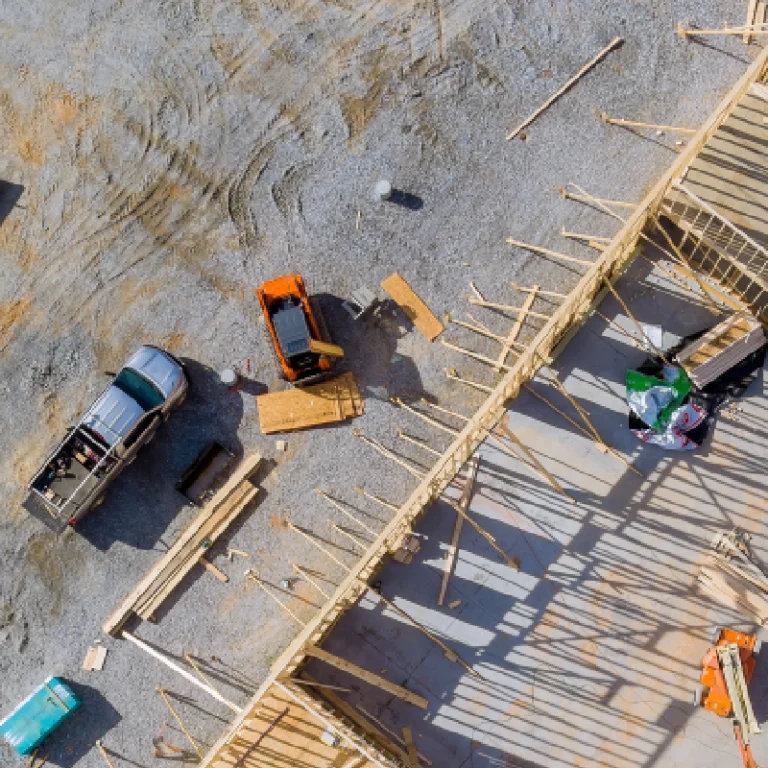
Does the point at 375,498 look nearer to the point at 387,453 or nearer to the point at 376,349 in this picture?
the point at 387,453

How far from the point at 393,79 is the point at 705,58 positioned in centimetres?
703

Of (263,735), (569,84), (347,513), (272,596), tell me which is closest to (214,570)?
(272,596)

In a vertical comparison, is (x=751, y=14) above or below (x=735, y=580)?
above

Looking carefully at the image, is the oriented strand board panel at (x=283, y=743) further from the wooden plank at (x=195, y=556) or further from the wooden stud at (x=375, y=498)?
the wooden stud at (x=375, y=498)

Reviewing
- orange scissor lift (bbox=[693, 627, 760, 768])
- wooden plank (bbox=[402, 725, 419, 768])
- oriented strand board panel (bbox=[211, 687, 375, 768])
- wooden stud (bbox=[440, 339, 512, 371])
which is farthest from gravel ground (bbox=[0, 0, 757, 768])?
orange scissor lift (bbox=[693, 627, 760, 768])

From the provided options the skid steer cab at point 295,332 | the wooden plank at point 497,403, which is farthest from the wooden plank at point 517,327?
the skid steer cab at point 295,332

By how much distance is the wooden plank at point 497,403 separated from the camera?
545 inches

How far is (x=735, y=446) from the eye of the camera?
1641cm

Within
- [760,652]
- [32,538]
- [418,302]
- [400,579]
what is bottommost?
[32,538]

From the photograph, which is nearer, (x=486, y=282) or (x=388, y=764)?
(x=388, y=764)

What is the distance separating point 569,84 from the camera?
54.6 ft

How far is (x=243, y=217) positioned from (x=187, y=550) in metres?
7.53

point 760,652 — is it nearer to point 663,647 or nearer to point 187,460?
point 663,647

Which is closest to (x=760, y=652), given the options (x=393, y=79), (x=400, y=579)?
(x=400, y=579)
